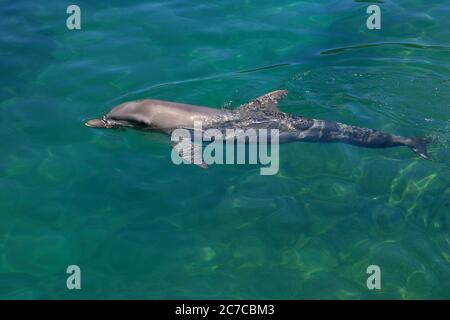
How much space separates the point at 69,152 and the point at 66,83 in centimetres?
216

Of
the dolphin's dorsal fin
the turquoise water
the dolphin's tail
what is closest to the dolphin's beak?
the turquoise water

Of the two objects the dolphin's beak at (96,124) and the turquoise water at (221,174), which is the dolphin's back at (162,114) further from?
the turquoise water at (221,174)

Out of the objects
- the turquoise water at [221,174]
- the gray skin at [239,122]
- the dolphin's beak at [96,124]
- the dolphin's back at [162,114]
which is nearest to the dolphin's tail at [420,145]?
the gray skin at [239,122]

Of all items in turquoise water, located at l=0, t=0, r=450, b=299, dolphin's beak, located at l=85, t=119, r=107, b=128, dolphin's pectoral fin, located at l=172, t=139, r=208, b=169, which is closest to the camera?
turquoise water, located at l=0, t=0, r=450, b=299

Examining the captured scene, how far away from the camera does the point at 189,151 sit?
8336 mm

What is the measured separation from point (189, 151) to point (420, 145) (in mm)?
3421

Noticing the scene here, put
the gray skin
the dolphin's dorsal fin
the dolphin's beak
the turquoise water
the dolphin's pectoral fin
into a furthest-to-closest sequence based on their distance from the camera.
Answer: the dolphin's dorsal fin, the dolphin's beak, the gray skin, the dolphin's pectoral fin, the turquoise water

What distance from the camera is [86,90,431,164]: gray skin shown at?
854 centimetres

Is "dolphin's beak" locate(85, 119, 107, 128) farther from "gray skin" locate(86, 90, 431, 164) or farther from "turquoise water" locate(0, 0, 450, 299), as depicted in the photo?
"turquoise water" locate(0, 0, 450, 299)

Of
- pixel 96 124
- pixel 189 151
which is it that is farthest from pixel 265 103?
pixel 96 124

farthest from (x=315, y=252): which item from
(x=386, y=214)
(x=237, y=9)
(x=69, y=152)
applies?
(x=237, y=9)

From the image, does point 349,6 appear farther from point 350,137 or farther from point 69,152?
point 69,152

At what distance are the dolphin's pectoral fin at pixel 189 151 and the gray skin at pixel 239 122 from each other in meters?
0.29

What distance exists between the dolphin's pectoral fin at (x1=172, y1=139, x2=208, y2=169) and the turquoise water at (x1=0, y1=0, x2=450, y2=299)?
0.16 meters
